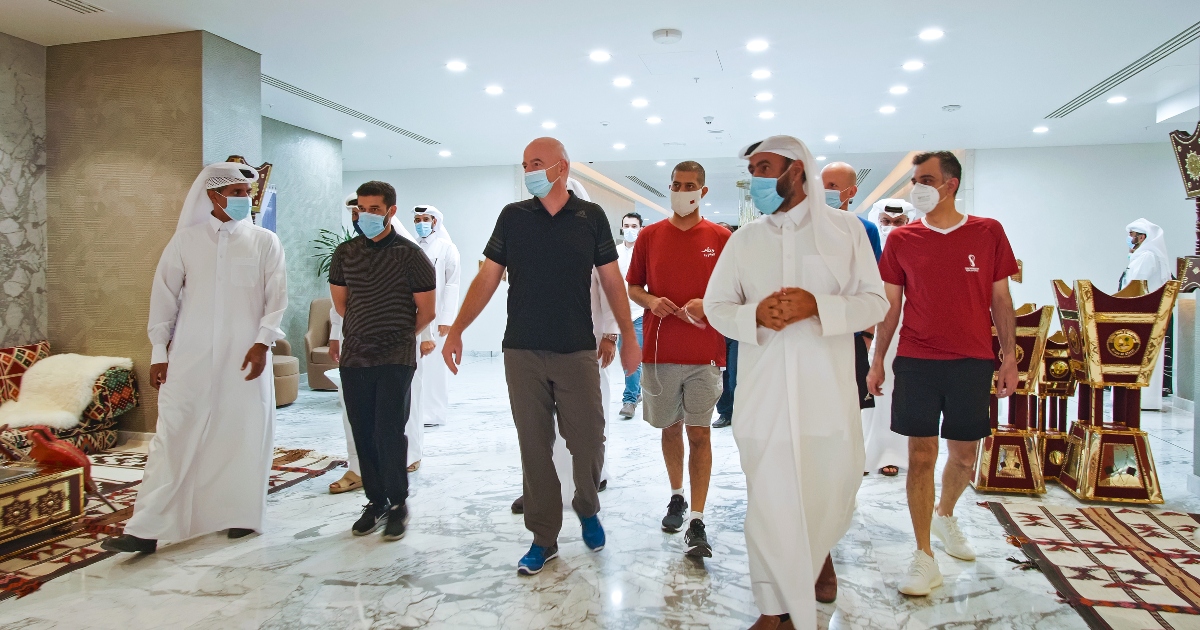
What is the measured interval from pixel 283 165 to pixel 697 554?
784 centimetres

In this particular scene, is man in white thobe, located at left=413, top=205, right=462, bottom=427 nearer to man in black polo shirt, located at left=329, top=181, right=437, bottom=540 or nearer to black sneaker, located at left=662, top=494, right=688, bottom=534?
man in black polo shirt, located at left=329, top=181, right=437, bottom=540

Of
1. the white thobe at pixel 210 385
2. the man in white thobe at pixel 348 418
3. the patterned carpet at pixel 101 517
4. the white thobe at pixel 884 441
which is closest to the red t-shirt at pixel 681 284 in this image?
the man in white thobe at pixel 348 418

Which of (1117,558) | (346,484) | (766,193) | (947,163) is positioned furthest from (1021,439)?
(346,484)

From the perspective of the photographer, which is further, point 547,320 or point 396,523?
point 396,523

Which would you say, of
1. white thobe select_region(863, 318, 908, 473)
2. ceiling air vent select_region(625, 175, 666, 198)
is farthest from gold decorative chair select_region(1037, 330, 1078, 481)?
ceiling air vent select_region(625, 175, 666, 198)

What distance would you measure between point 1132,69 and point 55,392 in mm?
9216

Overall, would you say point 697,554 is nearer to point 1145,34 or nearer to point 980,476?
point 980,476

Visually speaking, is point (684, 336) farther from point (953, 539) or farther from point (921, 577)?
point (953, 539)

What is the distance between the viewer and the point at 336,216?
9820mm

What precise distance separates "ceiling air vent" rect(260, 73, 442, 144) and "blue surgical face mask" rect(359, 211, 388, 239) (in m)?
4.51

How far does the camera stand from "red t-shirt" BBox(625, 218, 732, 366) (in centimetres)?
317

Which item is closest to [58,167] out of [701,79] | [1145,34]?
[701,79]

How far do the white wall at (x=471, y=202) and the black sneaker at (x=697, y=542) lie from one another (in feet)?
31.2

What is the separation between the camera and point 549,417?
2912 millimetres
